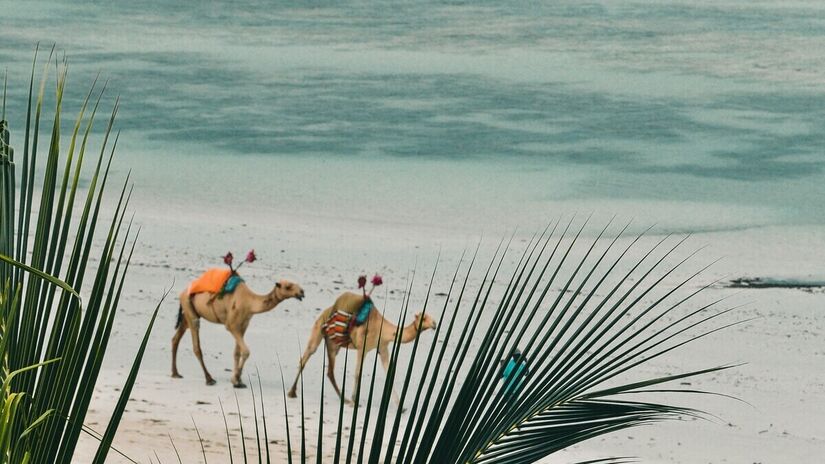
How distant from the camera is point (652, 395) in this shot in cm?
1095

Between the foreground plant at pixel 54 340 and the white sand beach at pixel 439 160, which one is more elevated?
Answer: the white sand beach at pixel 439 160

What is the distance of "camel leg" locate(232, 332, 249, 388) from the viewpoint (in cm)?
1023

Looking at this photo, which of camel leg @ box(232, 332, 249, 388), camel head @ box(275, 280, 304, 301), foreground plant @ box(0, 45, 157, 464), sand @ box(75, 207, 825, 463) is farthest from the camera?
camel head @ box(275, 280, 304, 301)

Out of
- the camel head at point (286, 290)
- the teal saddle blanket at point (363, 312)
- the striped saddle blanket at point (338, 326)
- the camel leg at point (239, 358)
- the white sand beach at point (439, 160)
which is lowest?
the camel leg at point (239, 358)

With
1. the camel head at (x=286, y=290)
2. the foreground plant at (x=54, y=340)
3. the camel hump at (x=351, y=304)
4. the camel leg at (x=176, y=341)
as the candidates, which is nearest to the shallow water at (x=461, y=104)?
the camel head at (x=286, y=290)

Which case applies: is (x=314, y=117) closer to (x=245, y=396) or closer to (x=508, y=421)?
(x=245, y=396)

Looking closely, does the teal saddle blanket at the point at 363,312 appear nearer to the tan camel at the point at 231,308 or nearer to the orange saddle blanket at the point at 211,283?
the tan camel at the point at 231,308

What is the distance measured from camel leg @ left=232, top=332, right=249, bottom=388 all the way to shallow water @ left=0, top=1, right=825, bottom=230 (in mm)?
7894

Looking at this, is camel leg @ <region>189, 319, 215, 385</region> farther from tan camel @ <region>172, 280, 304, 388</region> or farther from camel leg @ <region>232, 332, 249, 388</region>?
camel leg @ <region>232, 332, 249, 388</region>

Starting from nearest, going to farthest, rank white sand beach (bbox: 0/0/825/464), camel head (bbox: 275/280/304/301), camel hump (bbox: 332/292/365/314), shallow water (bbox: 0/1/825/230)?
1. camel hump (bbox: 332/292/365/314)
2. camel head (bbox: 275/280/304/301)
3. white sand beach (bbox: 0/0/825/464)
4. shallow water (bbox: 0/1/825/230)

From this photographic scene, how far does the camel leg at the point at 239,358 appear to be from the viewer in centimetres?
1023

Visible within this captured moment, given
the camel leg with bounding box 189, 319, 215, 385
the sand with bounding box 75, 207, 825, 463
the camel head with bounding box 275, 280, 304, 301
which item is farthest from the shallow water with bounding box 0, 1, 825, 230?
the camel leg with bounding box 189, 319, 215, 385

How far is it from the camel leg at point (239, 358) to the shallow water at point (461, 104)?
7.89 m

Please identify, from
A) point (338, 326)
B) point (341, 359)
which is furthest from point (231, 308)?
point (341, 359)
